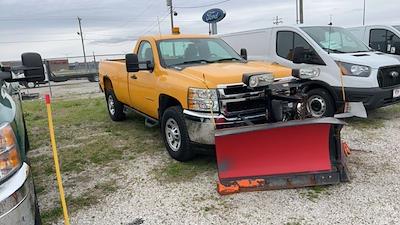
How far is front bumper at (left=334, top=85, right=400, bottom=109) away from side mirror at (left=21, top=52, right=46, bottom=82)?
5.60 m

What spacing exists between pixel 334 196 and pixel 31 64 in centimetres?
336

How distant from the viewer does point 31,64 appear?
11.0ft

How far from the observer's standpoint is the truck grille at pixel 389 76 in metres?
7.00

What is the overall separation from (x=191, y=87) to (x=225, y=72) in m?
0.48

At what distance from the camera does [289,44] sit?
8219 millimetres

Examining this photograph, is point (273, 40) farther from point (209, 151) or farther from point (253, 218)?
point (253, 218)

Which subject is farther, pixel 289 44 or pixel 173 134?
pixel 289 44

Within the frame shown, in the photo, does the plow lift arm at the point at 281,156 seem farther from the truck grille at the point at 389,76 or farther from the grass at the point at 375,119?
the truck grille at the point at 389,76

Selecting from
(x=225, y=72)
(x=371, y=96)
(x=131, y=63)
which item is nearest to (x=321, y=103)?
(x=371, y=96)

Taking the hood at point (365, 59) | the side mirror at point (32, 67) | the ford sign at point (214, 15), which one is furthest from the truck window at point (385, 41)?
the side mirror at point (32, 67)

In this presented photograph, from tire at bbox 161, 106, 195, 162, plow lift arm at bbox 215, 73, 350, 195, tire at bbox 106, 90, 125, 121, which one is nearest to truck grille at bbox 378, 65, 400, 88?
plow lift arm at bbox 215, 73, 350, 195

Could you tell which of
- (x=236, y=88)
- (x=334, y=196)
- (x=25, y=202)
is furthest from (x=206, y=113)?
(x=25, y=202)

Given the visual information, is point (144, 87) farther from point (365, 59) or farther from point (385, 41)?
point (385, 41)

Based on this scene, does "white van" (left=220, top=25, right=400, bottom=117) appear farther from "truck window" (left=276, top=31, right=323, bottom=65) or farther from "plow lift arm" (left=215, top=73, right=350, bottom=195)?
"plow lift arm" (left=215, top=73, right=350, bottom=195)
